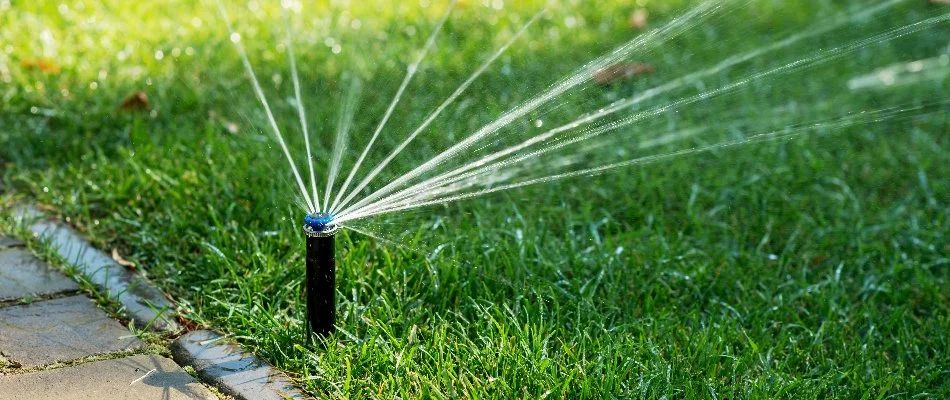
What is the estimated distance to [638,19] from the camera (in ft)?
17.3

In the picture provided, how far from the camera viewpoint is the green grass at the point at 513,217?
2.46 m

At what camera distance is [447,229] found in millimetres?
3137

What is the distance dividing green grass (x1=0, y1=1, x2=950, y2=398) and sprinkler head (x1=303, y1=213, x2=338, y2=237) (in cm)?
31

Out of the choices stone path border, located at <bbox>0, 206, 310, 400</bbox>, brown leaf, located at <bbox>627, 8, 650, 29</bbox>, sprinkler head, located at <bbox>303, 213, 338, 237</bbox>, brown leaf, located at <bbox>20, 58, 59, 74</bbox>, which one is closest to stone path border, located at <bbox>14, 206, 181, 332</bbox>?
stone path border, located at <bbox>0, 206, 310, 400</bbox>

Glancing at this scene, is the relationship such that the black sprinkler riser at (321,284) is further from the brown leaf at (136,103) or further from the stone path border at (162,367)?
the brown leaf at (136,103)

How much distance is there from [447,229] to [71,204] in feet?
3.86

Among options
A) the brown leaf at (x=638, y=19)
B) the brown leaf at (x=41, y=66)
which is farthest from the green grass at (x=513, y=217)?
the brown leaf at (x=638, y=19)

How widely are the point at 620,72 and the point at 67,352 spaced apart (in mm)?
2915

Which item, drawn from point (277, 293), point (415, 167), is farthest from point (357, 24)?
point (277, 293)

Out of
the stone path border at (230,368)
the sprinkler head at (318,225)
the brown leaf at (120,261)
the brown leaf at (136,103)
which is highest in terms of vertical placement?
the brown leaf at (136,103)

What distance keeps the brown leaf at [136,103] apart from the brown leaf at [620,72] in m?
1.91

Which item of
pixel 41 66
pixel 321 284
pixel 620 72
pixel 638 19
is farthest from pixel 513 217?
pixel 638 19

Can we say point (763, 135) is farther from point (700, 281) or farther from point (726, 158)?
point (700, 281)

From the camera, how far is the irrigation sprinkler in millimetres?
2229
